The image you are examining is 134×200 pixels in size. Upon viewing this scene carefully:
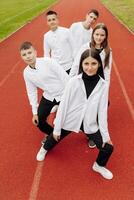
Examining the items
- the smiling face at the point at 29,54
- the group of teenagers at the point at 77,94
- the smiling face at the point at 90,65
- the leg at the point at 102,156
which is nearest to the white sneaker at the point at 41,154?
the group of teenagers at the point at 77,94

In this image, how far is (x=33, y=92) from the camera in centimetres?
547

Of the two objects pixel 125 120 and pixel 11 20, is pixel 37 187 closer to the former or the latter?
pixel 125 120

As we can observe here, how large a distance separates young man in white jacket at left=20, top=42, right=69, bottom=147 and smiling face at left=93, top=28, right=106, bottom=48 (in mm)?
792

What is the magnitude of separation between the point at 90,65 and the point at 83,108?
25.4 inches

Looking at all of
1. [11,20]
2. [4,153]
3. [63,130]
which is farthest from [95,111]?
[11,20]

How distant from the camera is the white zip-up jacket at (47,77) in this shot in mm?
5262

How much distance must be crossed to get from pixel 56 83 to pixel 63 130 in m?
0.77

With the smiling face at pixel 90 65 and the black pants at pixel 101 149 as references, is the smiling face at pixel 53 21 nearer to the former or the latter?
the smiling face at pixel 90 65

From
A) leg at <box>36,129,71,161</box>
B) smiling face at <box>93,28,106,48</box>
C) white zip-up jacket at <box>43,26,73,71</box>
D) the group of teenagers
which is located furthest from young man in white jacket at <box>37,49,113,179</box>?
white zip-up jacket at <box>43,26,73,71</box>

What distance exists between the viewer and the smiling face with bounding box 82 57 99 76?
14.6ft

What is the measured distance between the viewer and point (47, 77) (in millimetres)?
5309

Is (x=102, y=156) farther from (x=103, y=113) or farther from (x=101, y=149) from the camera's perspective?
(x=103, y=113)

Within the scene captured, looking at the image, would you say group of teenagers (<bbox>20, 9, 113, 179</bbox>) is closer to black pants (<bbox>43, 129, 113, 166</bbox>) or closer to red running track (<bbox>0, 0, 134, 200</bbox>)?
black pants (<bbox>43, 129, 113, 166</bbox>)

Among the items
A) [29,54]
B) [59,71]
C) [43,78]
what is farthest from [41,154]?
[29,54]
